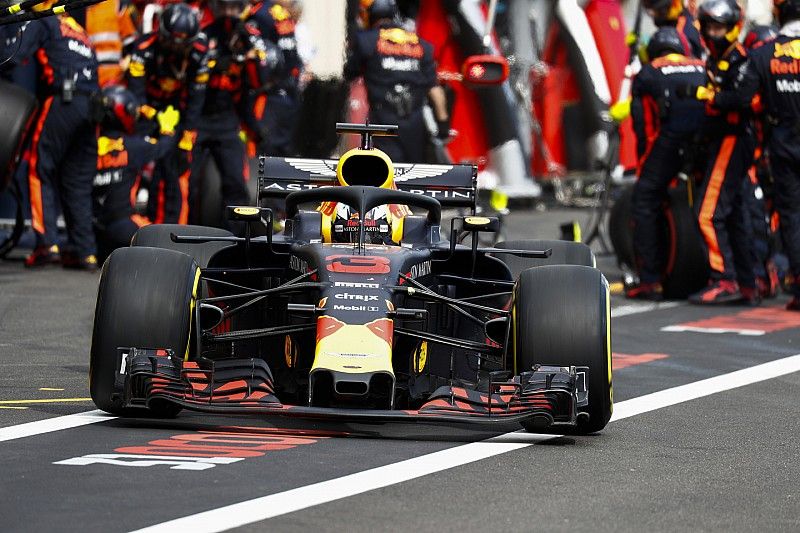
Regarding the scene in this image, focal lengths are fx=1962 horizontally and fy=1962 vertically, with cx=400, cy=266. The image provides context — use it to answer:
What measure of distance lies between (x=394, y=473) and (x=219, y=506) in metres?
0.97

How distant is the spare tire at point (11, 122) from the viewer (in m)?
14.6

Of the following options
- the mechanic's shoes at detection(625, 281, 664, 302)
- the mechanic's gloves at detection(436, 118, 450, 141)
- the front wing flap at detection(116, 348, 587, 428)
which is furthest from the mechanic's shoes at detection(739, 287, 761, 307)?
the front wing flap at detection(116, 348, 587, 428)

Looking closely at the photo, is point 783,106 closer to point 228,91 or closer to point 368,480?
point 228,91

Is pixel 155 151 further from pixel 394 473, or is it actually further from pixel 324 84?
pixel 394 473

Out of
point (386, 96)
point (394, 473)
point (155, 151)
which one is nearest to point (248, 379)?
point (394, 473)

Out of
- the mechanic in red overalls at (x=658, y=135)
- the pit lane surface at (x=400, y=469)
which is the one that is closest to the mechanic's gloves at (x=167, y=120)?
the mechanic in red overalls at (x=658, y=135)

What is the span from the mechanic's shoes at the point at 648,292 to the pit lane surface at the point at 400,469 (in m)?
4.72

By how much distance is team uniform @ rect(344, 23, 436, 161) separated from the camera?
17.9m

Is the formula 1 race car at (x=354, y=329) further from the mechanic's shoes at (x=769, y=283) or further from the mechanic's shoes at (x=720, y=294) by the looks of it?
the mechanic's shoes at (x=769, y=283)

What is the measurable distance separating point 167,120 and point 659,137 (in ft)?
14.0

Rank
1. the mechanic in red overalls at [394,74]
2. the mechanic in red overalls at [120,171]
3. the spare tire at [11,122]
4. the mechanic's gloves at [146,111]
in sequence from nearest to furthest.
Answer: the spare tire at [11,122] < the mechanic in red overalls at [120,171] < the mechanic's gloves at [146,111] < the mechanic in red overalls at [394,74]

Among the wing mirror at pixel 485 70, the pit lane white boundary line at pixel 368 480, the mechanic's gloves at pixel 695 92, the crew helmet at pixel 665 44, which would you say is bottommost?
the pit lane white boundary line at pixel 368 480

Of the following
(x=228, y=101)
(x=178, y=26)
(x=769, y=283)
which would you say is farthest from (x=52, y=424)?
(x=228, y=101)

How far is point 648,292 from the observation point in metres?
15.2
